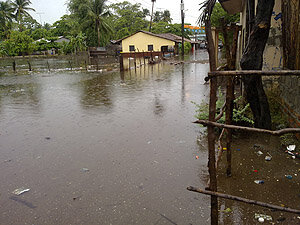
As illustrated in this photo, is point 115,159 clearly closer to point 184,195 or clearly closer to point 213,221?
point 184,195

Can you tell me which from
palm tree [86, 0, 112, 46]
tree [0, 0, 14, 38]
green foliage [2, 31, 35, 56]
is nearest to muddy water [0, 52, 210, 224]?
palm tree [86, 0, 112, 46]

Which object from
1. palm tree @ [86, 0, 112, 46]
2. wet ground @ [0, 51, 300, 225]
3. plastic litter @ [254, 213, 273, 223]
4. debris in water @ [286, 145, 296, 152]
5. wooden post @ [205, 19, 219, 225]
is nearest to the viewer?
wooden post @ [205, 19, 219, 225]

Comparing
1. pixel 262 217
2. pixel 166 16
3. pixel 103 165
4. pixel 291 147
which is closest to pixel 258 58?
pixel 291 147

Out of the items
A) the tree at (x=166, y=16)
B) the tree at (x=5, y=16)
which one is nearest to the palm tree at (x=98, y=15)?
the tree at (x=5, y=16)

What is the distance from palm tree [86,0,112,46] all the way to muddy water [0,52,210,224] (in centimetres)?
3850

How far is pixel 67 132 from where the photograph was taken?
559 cm

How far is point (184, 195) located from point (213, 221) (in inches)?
31.0

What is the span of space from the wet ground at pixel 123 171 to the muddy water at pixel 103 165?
0.01 metres

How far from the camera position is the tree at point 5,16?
4928 centimetres

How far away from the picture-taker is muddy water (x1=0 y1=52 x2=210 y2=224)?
2.88m

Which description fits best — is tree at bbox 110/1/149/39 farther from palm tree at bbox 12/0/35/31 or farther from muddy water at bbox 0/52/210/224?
muddy water at bbox 0/52/210/224

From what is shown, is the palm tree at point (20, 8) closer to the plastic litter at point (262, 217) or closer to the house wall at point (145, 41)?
the house wall at point (145, 41)

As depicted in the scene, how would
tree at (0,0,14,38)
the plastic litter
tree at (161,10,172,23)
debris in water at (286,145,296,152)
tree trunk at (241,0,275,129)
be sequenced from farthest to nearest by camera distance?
tree at (161,10,172,23) < tree at (0,0,14,38) < debris in water at (286,145,296,152) < tree trunk at (241,0,275,129) < the plastic litter

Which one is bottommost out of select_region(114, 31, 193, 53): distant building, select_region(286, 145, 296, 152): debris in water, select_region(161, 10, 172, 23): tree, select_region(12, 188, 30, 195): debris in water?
select_region(12, 188, 30, 195): debris in water
